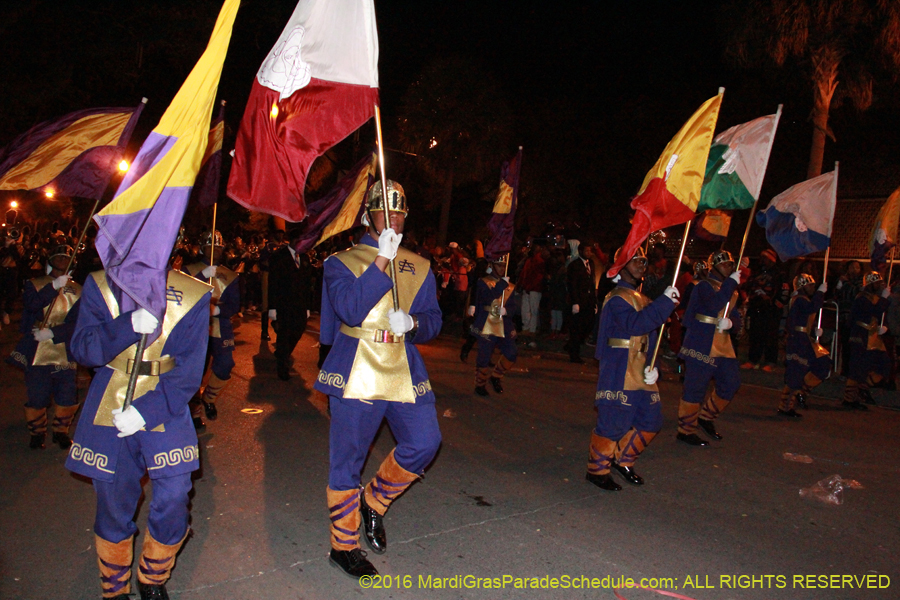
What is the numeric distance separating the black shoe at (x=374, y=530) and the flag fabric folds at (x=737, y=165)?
506cm

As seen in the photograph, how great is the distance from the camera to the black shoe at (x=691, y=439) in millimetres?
7612

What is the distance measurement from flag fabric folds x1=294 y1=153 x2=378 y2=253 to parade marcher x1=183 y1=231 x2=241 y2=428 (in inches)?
43.4

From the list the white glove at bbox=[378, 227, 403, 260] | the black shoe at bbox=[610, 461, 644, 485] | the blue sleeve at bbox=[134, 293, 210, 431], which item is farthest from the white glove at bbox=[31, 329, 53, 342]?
the black shoe at bbox=[610, 461, 644, 485]

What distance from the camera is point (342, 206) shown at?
315 inches

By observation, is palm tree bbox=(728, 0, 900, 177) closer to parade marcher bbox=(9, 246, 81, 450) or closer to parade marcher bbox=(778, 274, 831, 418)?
parade marcher bbox=(778, 274, 831, 418)

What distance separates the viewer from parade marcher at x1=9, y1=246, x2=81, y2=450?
6.42 meters

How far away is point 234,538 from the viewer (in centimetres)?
459

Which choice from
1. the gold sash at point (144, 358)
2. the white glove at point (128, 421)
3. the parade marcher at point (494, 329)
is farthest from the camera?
the parade marcher at point (494, 329)

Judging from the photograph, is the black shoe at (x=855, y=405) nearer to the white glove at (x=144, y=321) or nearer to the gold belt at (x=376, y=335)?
Answer: the gold belt at (x=376, y=335)

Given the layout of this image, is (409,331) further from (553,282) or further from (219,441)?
(553,282)

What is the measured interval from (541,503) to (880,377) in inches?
298

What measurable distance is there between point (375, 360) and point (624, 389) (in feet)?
8.44

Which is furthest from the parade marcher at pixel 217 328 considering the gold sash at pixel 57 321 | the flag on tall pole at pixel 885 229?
the flag on tall pole at pixel 885 229

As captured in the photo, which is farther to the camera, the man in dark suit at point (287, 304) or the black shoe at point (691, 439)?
the man in dark suit at point (287, 304)
